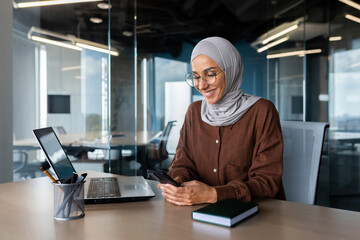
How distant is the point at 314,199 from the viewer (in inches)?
60.7

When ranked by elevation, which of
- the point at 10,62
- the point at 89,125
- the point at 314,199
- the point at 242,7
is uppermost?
the point at 242,7

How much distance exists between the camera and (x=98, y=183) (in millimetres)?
1472

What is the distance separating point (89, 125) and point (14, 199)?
2.72 m

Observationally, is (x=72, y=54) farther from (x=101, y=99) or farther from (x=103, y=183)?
(x=103, y=183)

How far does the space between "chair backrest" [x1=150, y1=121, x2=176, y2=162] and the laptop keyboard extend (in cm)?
281

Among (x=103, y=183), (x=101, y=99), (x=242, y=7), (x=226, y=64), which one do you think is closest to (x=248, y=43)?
(x=242, y=7)

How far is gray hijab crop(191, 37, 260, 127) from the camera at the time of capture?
1.54 meters

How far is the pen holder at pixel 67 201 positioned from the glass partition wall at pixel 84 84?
9.33ft

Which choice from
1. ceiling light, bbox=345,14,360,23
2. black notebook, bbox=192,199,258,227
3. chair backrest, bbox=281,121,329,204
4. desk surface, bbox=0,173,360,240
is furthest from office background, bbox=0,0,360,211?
black notebook, bbox=192,199,258,227

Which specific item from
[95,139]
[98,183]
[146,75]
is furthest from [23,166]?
[98,183]

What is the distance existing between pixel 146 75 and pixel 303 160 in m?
2.92

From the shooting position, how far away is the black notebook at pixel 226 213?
96cm

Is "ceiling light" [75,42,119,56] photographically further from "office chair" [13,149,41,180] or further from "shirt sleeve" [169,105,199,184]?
"shirt sleeve" [169,105,199,184]

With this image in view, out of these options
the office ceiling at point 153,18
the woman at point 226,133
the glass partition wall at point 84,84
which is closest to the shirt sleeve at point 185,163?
the woman at point 226,133
